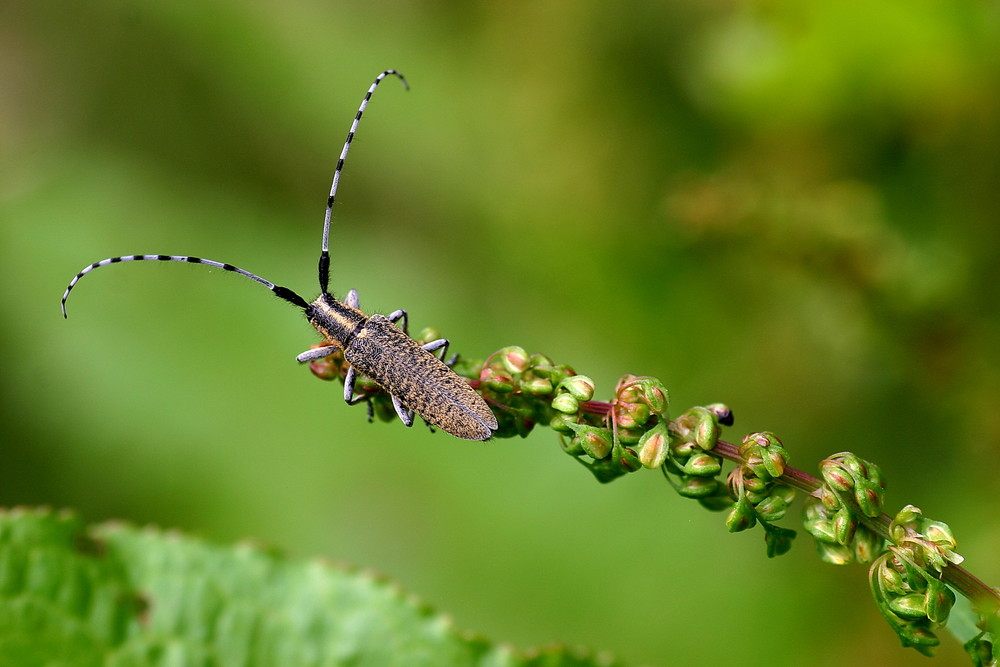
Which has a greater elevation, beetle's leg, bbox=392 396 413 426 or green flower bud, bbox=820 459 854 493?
beetle's leg, bbox=392 396 413 426

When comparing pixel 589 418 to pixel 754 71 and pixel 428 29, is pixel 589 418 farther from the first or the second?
pixel 428 29

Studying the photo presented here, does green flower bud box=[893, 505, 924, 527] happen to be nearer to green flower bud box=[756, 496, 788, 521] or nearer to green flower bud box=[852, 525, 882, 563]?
green flower bud box=[852, 525, 882, 563]

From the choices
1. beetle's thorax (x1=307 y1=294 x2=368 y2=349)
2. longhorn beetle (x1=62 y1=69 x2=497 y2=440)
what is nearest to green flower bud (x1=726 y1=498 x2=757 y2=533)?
longhorn beetle (x1=62 y1=69 x2=497 y2=440)

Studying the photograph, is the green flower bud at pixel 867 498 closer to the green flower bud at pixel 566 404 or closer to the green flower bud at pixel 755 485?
the green flower bud at pixel 755 485

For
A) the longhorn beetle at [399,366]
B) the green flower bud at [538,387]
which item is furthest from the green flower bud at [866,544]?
the longhorn beetle at [399,366]

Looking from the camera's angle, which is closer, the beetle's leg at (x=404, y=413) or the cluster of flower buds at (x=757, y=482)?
the cluster of flower buds at (x=757, y=482)

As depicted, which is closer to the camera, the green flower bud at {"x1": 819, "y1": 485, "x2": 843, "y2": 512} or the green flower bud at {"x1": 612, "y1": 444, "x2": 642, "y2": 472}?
the green flower bud at {"x1": 819, "y1": 485, "x2": 843, "y2": 512}
